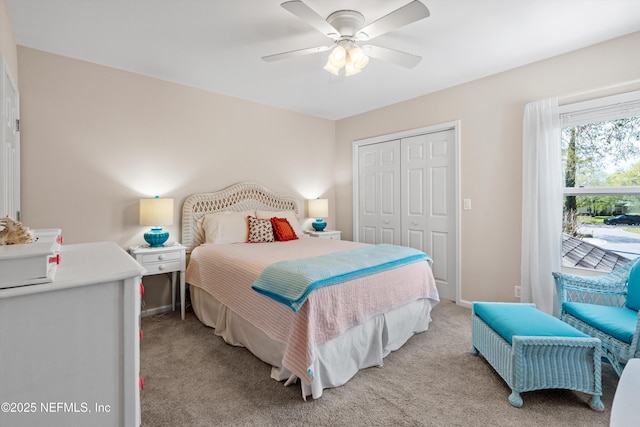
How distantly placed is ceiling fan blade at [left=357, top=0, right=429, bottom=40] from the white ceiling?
0.18 meters

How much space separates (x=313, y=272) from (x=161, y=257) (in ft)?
6.15

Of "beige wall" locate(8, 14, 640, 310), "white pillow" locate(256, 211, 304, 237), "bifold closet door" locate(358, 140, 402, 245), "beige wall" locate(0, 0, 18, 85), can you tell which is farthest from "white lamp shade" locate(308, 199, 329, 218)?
"beige wall" locate(0, 0, 18, 85)

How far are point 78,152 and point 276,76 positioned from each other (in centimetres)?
211

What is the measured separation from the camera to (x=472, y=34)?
2531 mm

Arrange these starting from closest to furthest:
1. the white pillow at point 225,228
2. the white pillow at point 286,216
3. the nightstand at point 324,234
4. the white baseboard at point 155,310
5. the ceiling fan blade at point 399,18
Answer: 1. the ceiling fan blade at point 399,18
2. the white baseboard at point 155,310
3. the white pillow at point 225,228
4. the white pillow at point 286,216
5. the nightstand at point 324,234

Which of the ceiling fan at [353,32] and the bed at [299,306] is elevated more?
the ceiling fan at [353,32]

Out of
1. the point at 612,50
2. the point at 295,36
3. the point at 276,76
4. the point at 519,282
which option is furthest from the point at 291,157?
the point at 612,50

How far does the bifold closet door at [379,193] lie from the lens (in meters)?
4.41

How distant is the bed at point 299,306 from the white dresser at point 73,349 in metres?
0.98

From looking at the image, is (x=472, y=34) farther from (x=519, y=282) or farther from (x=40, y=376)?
(x=40, y=376)

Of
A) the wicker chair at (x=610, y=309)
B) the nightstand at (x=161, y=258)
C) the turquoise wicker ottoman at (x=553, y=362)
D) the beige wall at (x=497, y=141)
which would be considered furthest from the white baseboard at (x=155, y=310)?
the wicker chair at (x=610, y=309)

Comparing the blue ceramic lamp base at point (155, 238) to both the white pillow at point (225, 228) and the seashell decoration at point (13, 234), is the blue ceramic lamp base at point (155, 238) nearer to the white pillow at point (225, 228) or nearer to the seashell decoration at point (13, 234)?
the white pillow at point (225, 228)

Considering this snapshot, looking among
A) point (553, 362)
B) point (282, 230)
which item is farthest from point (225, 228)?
point (553, 362)

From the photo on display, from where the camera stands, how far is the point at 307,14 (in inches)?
75.9
